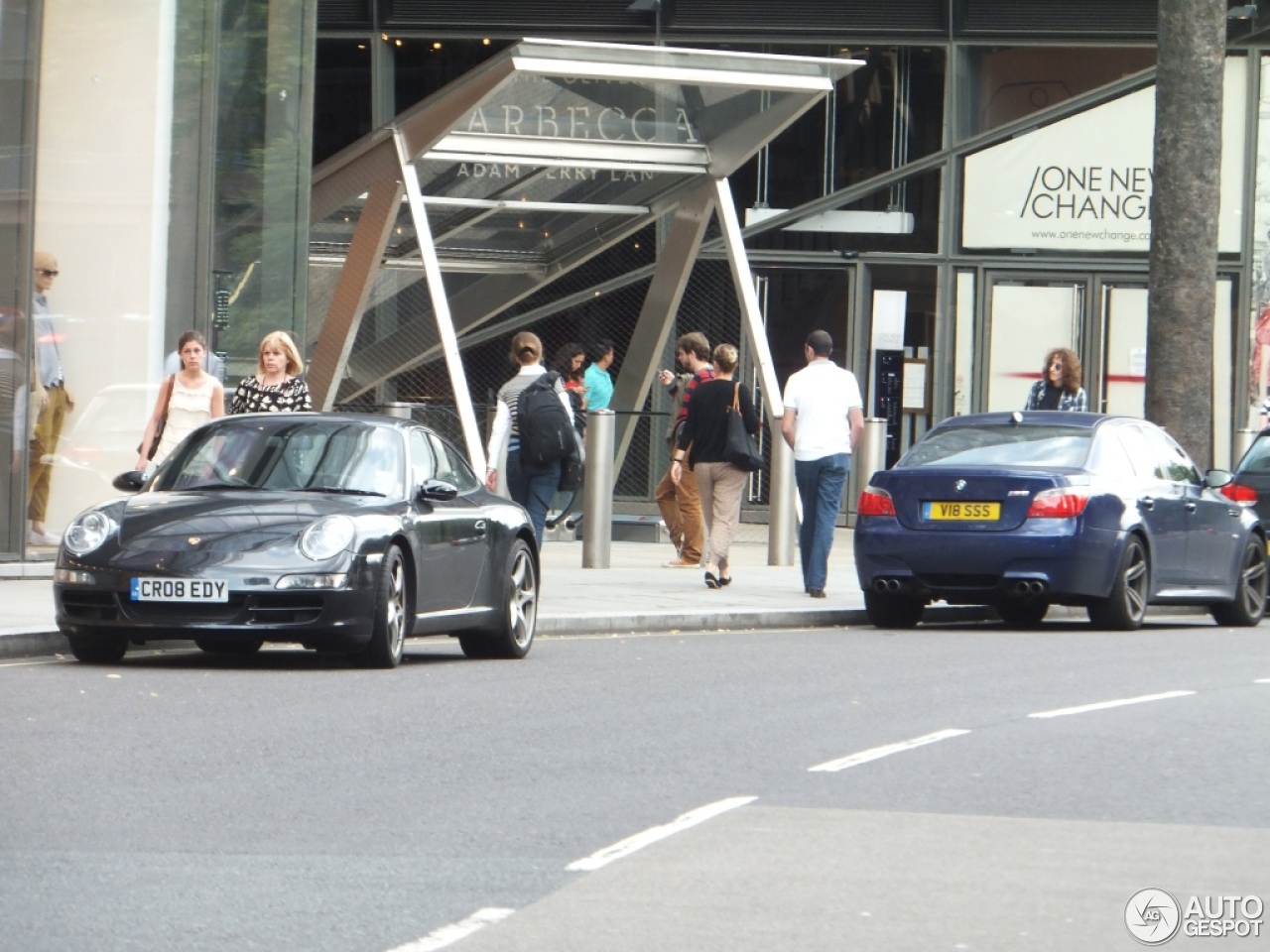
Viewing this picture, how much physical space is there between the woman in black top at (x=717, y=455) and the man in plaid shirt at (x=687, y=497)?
848 millimetres

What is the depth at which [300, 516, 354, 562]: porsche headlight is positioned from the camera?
11.6 metres

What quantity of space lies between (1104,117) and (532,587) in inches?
639

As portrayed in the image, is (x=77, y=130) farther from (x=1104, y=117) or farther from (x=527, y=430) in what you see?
(x=1104, y=117)

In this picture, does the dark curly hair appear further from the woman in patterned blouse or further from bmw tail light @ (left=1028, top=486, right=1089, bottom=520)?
the woman in patterned blouse

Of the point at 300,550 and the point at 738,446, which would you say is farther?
the point at 738,446

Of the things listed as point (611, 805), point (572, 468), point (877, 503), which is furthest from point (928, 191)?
point (611, 805)

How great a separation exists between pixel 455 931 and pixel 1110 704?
583 cm

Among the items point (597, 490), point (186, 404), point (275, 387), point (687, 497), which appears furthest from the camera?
point (687, 497)

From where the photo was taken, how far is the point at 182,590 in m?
11.5

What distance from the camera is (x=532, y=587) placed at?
1370 centimetres

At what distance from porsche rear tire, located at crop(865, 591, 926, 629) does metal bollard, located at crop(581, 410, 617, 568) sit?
409 cm

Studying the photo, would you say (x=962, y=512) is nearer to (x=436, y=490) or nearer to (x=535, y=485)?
(x=535, y=485)

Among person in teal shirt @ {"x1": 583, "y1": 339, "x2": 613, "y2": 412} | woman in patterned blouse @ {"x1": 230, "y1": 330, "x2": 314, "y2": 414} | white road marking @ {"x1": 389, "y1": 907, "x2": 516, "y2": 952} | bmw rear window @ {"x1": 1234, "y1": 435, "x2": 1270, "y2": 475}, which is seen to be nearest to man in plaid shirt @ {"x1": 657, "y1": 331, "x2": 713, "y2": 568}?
person in teal shirt @ {"x1": 583, "y1": 339, "x2": 613, "y2": 412}

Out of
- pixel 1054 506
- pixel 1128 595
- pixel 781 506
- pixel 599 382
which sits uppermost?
pixel 599 382
